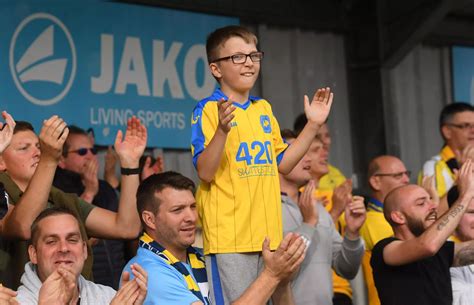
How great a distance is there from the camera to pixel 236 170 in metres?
5.23

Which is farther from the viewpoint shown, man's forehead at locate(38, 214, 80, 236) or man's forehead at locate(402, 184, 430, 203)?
man's forehead at locate(402, 184, 430, 203)

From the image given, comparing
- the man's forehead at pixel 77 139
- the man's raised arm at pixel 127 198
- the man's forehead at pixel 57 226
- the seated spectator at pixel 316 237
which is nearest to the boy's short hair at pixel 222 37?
the man's raised arm at pixel 127 198

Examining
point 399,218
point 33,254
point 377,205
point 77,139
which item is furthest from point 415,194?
point 33,254

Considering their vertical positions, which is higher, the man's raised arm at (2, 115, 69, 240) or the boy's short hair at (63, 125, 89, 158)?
A: the boy's short hair at (63, 125, 89, 158)

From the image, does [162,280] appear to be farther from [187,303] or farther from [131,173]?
[131,173]

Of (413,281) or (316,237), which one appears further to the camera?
(316,237)

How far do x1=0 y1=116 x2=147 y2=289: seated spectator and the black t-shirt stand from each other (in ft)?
4.92

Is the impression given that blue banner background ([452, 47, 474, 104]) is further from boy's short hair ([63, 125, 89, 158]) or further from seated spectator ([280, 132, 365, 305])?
boy's short hair ([63, 125, 89, 158])


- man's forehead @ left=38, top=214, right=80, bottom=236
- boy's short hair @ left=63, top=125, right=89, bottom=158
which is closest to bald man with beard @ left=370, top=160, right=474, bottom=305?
man's forehead @ left=38, top=214, right=80, bottom=236

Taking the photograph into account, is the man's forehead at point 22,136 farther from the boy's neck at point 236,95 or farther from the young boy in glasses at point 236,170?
the boy's neck at point 236,95

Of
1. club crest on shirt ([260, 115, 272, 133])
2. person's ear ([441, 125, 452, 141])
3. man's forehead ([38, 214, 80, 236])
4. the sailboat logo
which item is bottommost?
man's forehead ([38, 214, 80, 236])

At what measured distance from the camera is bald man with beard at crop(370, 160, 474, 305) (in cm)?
604

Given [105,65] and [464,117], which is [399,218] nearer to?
[464,117]

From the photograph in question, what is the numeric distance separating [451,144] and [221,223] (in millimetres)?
3896
